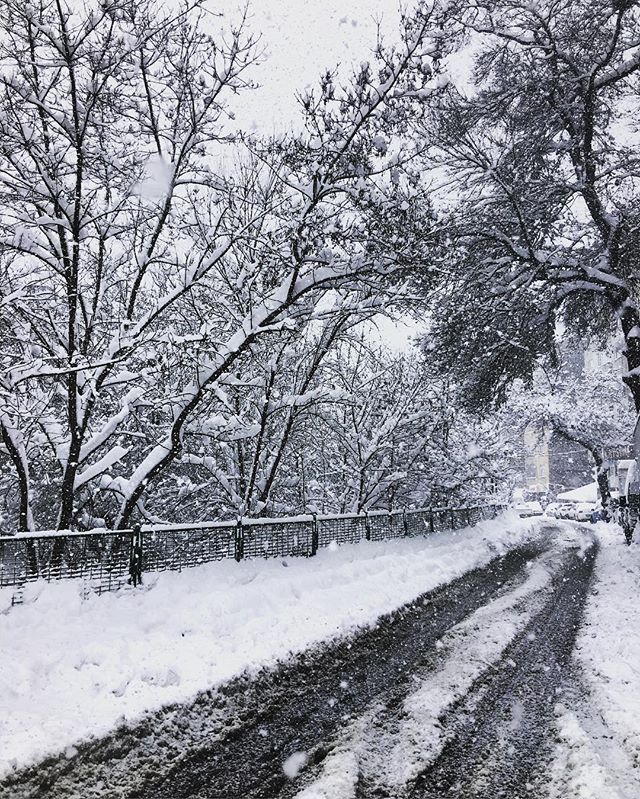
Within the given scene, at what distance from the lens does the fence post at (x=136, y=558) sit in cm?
911

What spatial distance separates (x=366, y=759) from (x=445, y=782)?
62 cm

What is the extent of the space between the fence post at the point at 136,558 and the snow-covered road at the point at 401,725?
65 cm

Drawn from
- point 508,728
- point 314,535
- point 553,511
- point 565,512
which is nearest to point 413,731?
point 508,728

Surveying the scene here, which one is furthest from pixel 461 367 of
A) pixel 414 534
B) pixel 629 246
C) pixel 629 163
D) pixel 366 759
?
pixel 366 759

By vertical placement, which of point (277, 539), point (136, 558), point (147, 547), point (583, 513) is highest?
point (147, 547)

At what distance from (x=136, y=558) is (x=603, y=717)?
→ 710cm

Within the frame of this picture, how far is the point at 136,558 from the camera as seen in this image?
9.19m

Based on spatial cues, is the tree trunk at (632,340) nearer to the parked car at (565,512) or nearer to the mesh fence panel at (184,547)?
the mesh fence panel at (184,547)

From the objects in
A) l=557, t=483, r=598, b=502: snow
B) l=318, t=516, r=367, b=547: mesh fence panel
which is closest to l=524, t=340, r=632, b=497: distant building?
l=557, t=483, r=598, b=502: snow

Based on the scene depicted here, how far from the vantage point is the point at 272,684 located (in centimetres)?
598

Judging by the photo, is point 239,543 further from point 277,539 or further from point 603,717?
point 603,717

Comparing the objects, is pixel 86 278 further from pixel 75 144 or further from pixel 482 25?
pixel 482 25

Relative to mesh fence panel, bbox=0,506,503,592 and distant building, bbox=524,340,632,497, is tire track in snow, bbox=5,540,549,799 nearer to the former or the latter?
mesh fence panel, bbox=0,506,503,592

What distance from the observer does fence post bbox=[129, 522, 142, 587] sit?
9109 mm
